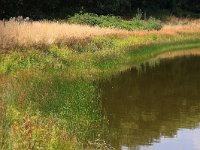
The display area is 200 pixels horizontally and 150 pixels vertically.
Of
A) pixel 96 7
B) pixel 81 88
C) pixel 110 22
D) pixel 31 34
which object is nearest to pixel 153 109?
pixel 81 88

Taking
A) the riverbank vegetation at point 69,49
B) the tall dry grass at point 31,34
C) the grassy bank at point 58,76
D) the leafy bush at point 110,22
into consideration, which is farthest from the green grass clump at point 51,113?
the leafy bush at point 110,22

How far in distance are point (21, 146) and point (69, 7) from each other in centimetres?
3816

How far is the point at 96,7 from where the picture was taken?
155 ft

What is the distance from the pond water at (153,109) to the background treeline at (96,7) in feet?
60.9

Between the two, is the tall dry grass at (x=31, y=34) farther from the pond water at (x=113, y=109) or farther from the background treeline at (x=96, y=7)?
the background treeline at (x=96, y=7)

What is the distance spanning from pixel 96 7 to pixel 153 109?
32764mm

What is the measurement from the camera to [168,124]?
1343 centimetres

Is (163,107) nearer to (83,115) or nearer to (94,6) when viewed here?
(83,115)

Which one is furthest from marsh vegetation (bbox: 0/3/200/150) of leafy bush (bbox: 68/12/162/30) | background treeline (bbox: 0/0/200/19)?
background treeline (bbox: 0/0/200/19)

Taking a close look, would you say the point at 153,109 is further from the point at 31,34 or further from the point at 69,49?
the point at 31,34

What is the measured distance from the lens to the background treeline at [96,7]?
133 feet

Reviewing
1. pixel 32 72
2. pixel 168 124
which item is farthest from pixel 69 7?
pixel 168 124

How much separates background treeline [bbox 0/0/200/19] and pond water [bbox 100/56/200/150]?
18549mm

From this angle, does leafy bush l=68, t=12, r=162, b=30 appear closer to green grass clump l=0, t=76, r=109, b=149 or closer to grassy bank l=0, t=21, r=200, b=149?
grassy bank l=0, t=21, r=200, b=149
